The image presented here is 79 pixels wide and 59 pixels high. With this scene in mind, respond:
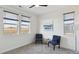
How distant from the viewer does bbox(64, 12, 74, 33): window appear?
5.01 meters

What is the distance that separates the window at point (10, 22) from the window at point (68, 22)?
2.96 meters

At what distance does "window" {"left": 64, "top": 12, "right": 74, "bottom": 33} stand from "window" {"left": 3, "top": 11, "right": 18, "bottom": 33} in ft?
9.70

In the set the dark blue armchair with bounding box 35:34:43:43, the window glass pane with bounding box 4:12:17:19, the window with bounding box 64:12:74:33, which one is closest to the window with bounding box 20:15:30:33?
the window glass pane with bounding box 4:12:17:19

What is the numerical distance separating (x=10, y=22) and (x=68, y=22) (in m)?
3.30

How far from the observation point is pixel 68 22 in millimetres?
5215

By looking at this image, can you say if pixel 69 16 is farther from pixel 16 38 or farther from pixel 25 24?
pixel 16 38

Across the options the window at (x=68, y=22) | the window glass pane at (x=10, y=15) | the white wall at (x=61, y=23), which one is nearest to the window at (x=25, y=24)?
the window glass pane at (x=10, y=15)

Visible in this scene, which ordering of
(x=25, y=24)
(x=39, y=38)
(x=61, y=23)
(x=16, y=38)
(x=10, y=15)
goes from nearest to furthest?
1. (x=10, y=15)
2. (x=16, y=38)
3. (x=61, y=23)
4. (x=25, y=24)
5. (x=39, y=38)

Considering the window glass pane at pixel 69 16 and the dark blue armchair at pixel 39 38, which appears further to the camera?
the dark blue armchair at pixel 39 38

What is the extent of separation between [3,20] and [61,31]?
340 centimetres

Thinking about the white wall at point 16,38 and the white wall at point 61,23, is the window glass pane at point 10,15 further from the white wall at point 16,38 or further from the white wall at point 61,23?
the white wall at point 61,23

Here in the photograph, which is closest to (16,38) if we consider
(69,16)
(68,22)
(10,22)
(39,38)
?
(10,22)

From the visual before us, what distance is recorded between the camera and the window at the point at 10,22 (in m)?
4.54
